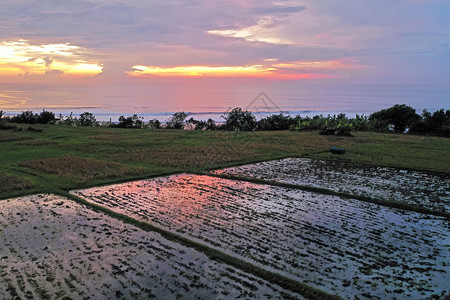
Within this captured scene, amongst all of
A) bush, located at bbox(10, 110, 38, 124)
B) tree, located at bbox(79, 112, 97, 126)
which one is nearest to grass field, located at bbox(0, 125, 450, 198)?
bush, located at bbox(10, 110, 38, 124)

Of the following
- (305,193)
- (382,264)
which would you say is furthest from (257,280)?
(305,193)

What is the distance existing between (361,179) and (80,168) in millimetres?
9698

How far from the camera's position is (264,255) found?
17.7 ft

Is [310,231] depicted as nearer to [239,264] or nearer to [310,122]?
[239,264]

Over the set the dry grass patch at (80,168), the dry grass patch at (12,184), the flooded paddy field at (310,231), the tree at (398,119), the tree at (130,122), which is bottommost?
the flooded paddy field at (310,231)

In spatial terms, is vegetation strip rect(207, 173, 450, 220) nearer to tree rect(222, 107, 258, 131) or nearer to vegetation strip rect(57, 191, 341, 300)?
vegetation strip rect(57, 191, 341, 300)

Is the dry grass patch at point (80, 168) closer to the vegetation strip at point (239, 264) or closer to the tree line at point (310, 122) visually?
the vegetation strip at point (239, 264)

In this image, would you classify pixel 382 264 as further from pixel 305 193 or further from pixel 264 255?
pixel 305 193

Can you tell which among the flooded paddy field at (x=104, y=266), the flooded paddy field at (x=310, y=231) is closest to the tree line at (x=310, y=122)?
the flooded paddy field at (x=310, y=231)

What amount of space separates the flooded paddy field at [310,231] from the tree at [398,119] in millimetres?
25469

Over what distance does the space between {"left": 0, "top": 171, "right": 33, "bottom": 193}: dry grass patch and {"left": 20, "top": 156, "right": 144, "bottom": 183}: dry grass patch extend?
115 cm

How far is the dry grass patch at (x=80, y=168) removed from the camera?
10.8m

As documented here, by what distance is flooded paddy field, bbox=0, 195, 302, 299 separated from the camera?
172 inches

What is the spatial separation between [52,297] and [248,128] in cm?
3184
